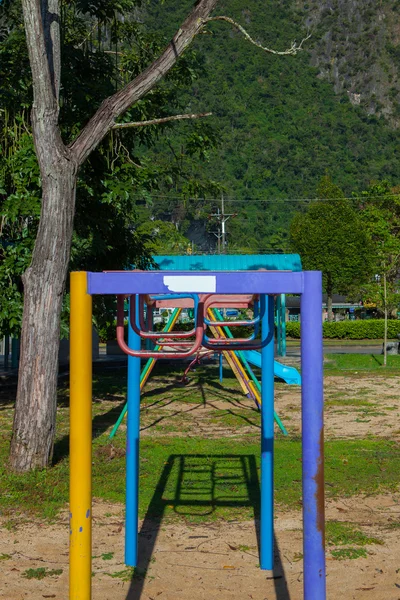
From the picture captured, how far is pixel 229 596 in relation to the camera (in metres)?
5.52

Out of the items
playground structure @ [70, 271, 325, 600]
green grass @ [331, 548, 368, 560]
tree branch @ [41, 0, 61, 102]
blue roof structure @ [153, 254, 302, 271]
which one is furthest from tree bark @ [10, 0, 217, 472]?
blue roof structure @ [153, 254, 302, 271]

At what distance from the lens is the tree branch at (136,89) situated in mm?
9727

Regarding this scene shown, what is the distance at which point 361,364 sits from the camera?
81.4ft

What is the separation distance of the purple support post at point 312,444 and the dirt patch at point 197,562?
5.54 ft

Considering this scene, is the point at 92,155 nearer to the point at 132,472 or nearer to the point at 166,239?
the point at 132,472

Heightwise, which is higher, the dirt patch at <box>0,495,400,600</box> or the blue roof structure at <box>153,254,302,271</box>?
the blue roof structure at <box>153,254,302,271</box>

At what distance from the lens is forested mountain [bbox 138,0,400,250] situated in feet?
386

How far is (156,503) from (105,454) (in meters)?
2.30

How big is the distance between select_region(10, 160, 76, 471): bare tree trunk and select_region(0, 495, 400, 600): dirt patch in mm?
1813

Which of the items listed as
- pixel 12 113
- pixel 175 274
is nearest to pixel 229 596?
pixel 175 274

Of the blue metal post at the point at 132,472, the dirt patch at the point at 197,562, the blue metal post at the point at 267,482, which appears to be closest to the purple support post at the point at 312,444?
the dirt patch at the point at 197,562

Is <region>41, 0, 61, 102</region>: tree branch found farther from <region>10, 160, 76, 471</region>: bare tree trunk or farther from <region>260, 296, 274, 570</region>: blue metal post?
<region>260, 296, 274, 570</region>: blue metal post

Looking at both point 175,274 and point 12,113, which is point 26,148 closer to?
point 12,113

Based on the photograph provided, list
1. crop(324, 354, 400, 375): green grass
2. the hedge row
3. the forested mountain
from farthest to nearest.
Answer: the forested mountain
the hedge row
crop(324, 354, 400, 375): green grass
